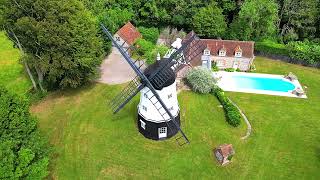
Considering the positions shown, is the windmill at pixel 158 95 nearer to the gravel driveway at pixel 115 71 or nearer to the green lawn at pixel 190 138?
the green lawn at pixel 190 138

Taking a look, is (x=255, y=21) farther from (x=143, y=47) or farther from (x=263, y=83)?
(x=143, y=47)

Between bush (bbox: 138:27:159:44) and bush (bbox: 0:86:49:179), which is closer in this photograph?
bush (bbox: 0:86:49:179)

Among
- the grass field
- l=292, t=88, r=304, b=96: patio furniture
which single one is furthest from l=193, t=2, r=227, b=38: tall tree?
the grass field

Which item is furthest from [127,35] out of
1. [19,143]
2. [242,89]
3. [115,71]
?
[19,143]

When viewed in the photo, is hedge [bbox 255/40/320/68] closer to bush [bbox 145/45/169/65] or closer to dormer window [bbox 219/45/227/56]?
dormer window [bbox 219/45/227/56]

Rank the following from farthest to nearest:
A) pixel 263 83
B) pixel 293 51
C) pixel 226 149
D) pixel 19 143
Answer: pixel 293 51 < pixel 263 83 < pixel 226 149 < pixel 19 143

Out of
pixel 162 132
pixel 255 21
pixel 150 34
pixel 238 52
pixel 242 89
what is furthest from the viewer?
pixel 150 34
